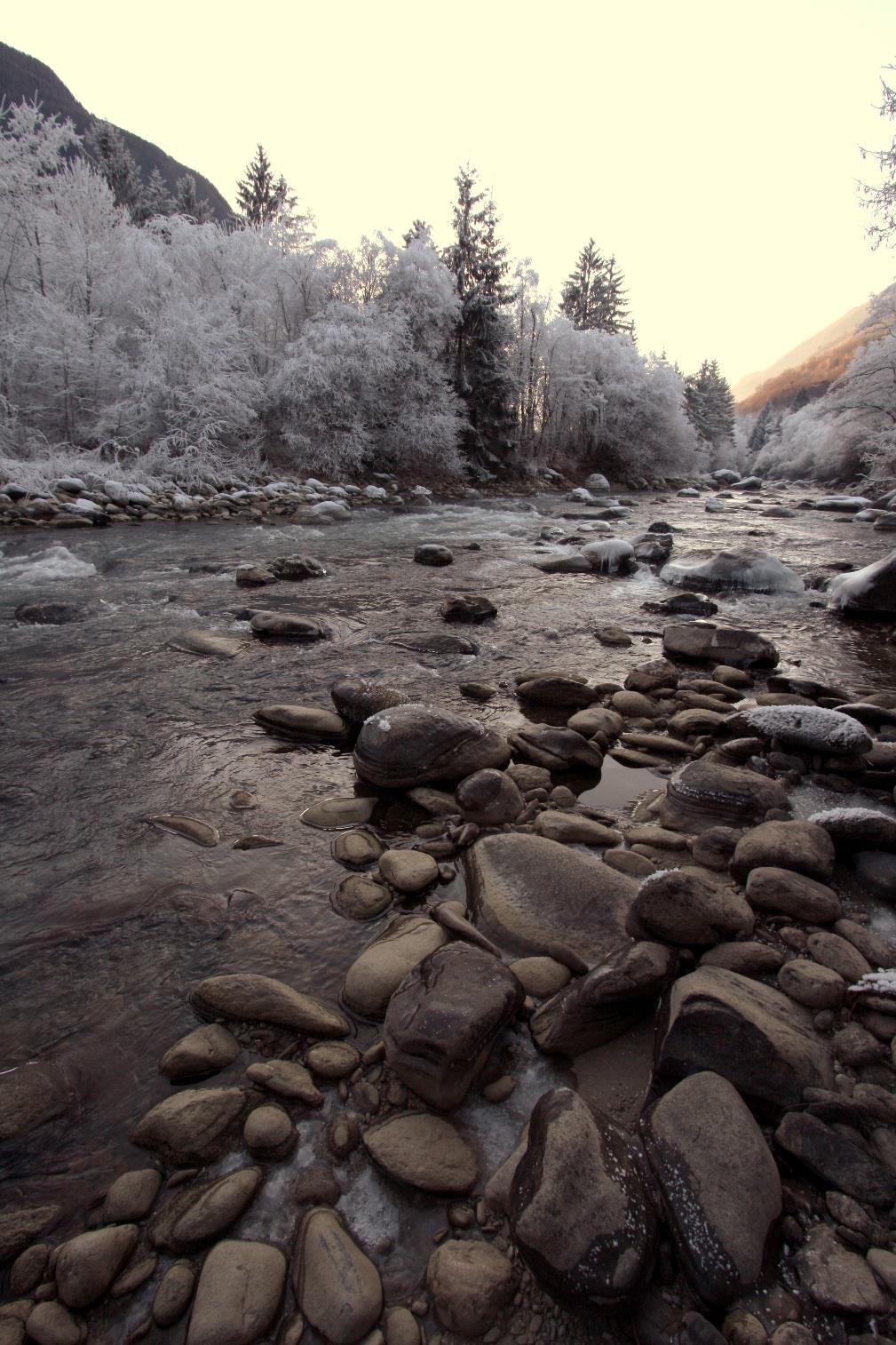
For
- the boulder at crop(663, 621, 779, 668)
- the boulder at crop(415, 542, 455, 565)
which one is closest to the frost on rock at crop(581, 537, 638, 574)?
the boulder at crop(415, 542, 455, 565)

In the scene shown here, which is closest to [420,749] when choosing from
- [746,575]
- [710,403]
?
[746,575]

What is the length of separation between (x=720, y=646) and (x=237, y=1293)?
5.05 metres

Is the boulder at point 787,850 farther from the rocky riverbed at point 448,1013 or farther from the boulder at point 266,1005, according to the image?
the boulder at point 266,1005

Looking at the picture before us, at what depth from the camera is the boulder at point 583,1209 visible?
1.19 meters

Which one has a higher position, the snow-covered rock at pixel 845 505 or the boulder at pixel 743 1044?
the snow-covered rock at pixel 845 505

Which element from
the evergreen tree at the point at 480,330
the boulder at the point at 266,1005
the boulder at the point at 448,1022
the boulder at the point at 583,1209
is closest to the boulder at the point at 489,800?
the boulder at the point at 448,1022

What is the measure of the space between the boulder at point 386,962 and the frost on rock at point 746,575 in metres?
7.13

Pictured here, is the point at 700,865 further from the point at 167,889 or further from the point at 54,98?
the point at 54,98

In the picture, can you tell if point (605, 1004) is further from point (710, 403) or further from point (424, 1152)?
point (710, 403)

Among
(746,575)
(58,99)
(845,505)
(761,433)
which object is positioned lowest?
(746,575)

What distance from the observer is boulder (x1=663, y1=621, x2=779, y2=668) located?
16.6 feet

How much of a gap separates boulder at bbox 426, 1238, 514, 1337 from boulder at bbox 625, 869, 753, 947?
3.21ft

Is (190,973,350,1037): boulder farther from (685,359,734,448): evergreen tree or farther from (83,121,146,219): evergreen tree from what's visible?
(685,359,734,448): evergreen tree

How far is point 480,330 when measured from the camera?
2586 cm
